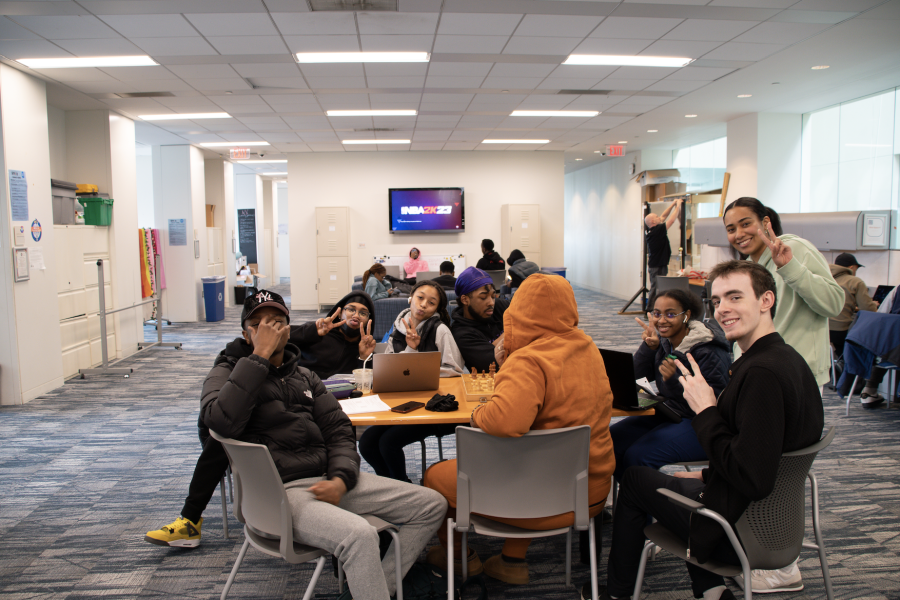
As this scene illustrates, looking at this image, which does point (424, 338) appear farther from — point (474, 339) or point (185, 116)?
point (185, 116)

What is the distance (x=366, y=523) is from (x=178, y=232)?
32.1 feet

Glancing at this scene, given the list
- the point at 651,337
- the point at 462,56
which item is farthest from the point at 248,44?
the point at 651,337

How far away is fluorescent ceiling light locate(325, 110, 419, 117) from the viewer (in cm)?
791

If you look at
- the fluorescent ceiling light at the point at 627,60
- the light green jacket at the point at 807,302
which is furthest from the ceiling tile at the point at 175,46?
the light green jacket at the point at 807,302

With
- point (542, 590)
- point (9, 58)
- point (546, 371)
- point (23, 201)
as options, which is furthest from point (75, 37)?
point (542, 590)

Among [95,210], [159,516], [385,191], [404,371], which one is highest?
[385,191]

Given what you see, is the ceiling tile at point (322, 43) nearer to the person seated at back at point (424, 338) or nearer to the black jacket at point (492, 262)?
the person seated at back at point (424, 338)

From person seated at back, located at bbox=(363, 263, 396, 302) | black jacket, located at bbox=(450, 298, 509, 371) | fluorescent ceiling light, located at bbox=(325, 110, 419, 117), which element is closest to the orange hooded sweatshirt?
black jacket, located at bbox=(450, 298, 509, 371)

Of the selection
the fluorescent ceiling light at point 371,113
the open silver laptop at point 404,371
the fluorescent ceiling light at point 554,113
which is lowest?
the open silver laptop at point 404,371

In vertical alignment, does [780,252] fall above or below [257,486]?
above

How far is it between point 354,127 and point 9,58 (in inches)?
179

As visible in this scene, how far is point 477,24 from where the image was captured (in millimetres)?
4617

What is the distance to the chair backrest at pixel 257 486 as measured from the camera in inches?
74.7

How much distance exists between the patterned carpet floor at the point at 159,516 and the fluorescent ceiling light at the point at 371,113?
170 inches
